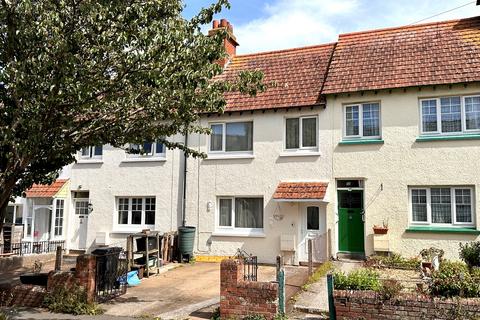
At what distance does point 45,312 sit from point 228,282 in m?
4.47

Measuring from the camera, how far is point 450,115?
15.0 meters

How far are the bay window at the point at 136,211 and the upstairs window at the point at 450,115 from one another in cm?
1136

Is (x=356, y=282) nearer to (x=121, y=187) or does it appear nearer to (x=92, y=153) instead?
(x=121, y=187)

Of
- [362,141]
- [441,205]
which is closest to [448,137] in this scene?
[441,205]

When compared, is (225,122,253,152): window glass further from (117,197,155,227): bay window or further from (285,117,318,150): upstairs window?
(117,197,155,227): bay window

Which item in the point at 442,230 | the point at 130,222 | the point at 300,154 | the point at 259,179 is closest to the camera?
the point at 442,230

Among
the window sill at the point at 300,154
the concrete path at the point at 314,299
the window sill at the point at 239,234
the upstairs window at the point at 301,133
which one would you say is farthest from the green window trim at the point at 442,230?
the window sill at the point at 239,234

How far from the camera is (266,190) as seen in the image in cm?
1692

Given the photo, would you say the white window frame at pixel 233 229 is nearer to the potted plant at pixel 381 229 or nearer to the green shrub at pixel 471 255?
the potted plant at pixel 381 229

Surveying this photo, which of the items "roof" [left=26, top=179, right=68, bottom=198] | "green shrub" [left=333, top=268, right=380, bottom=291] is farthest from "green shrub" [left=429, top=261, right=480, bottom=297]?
"roof" [left=26, top=179, right=68, bottom=198]

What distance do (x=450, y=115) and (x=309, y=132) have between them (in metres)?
4.91

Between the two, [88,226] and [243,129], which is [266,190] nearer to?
[243,129]

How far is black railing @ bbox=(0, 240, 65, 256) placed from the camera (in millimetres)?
17250

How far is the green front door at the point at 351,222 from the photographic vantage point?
616 inches
